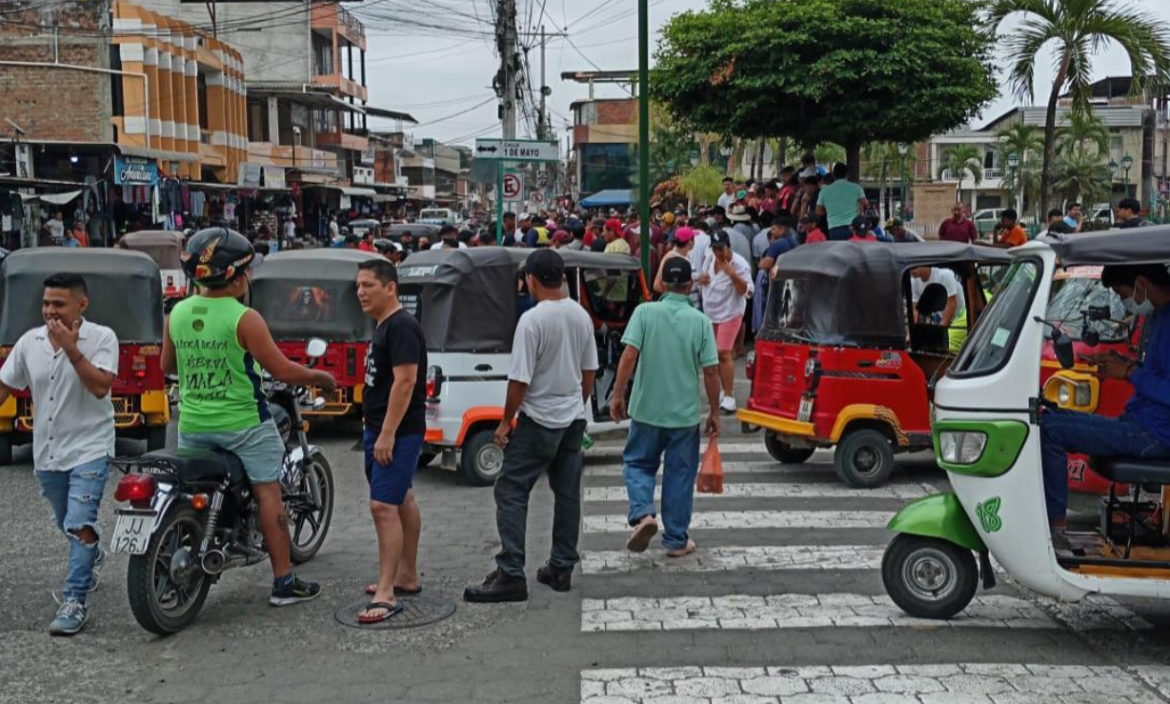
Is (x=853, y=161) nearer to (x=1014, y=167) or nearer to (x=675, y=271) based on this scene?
(x=675, y=271)

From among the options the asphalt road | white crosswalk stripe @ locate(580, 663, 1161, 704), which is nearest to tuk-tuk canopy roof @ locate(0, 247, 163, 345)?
the asphalt road

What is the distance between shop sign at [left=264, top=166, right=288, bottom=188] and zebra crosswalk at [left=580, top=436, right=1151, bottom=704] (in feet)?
125

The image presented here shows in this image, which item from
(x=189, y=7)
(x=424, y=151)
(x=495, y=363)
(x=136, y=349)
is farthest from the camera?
(x=424, y=151)

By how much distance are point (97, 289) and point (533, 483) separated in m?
6.77

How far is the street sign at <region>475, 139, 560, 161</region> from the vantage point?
58.9 ft

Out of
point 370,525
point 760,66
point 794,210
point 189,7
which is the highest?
point 189,7

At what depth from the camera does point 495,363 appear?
33.6 ft

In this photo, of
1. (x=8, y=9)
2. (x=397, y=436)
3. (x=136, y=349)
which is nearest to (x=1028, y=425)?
(x=397, y=436)

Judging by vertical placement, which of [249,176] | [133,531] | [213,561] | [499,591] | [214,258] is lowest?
[499,591]

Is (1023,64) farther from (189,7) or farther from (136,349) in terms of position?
(189,7)

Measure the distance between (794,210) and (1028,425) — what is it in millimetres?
12979

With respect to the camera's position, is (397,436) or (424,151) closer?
(397,436)

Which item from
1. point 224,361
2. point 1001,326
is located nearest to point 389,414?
point 224,361

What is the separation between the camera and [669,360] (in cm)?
772
